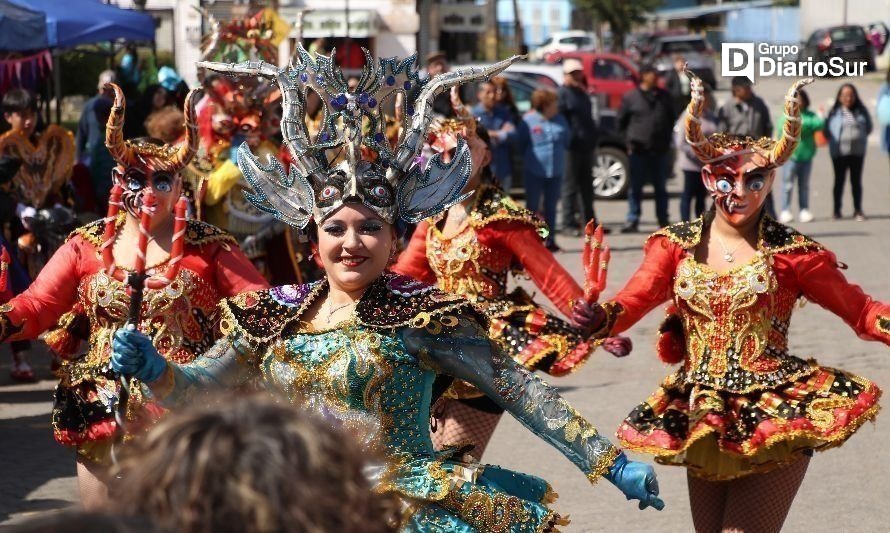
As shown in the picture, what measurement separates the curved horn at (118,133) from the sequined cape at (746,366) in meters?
1.80

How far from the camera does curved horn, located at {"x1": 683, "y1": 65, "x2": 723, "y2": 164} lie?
17.9 ft

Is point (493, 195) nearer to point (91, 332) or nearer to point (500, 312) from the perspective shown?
point (500, 312)

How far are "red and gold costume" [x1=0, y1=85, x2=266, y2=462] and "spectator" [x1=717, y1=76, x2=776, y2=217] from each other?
427 inches

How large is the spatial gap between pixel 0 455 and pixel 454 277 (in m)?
3.05

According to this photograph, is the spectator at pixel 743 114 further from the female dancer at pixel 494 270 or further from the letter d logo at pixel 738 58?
the female dancer at pixel 494 270

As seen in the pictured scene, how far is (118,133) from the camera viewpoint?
5.43 m

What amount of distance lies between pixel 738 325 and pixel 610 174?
1453 centimetres

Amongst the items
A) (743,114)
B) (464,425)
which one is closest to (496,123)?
(743,114)

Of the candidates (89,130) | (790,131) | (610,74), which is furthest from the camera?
(610,74)

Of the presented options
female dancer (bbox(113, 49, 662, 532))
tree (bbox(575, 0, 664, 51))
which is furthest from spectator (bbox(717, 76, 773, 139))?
tree (bbox(575, 0, 664, 51))

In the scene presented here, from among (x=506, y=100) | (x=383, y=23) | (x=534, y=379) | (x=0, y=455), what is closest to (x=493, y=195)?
(x=534, y=379)

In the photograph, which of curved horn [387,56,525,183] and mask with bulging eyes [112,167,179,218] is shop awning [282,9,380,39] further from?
curved horn [387,56,525,183]

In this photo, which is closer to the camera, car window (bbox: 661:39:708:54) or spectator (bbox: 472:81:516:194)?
spectator (bbox: 472:81:516:194)

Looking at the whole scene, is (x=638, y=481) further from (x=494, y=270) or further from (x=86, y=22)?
(x=86, y=22)
